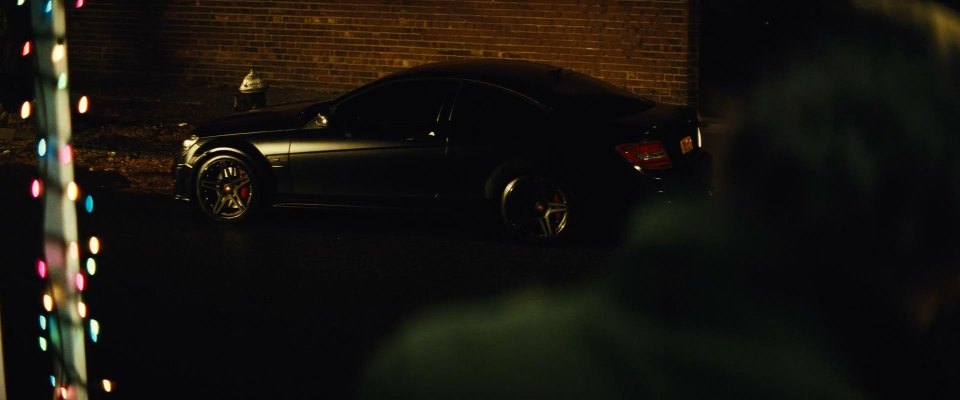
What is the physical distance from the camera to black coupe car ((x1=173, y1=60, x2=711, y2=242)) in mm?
9227

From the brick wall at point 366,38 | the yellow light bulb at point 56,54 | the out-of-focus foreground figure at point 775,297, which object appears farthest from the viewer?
the brick wall at point 366,38

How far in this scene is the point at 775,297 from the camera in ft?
26.1

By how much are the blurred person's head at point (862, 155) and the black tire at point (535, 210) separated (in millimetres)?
1528

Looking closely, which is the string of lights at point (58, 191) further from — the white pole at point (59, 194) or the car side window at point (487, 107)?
the car side window at point (487, 107)

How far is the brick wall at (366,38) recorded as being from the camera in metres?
14.6

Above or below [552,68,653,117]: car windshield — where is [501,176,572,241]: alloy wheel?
below

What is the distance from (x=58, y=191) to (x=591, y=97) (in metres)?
6.83

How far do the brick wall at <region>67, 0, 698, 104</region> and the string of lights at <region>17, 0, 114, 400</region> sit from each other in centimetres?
1162

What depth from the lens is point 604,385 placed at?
643 centimetres

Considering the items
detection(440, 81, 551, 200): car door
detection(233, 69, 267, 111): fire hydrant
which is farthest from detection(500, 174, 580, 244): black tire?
detection(233, 69, 267, 111): fire hydrant

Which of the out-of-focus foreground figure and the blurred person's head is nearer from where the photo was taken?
the out-of-focus foreground figure

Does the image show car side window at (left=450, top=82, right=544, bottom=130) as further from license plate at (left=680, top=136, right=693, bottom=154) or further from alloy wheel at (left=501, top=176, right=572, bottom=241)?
license plate at (left=680, top=136, right=693, bottom=154)

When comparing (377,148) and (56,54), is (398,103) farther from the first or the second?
(56,54)

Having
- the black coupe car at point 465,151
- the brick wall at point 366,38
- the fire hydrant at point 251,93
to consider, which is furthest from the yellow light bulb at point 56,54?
the brick wall at point 366,38
